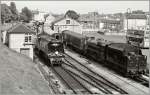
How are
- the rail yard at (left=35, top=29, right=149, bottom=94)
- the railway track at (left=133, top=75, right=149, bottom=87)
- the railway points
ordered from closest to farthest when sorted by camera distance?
1. the rail yard at (left=35, top=29, right=149, bottom=94)
2. the railway points
3. the railway track at (left=133, top=75, right=149, bottom=87)

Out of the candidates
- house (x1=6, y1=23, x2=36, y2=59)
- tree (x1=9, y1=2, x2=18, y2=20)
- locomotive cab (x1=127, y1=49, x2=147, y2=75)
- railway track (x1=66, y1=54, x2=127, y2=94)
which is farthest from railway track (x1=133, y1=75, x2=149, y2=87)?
tree (x1=9, y1=2, x2=18, y2=20)

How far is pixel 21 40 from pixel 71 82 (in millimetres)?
13897

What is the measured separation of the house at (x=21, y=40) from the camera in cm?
3509

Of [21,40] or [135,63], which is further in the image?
[21,40]

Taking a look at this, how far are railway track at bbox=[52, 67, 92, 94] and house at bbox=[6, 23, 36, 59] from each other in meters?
7.32

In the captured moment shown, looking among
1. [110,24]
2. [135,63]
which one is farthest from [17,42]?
[110,24]

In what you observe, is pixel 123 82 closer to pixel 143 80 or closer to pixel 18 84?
pixel 143 80

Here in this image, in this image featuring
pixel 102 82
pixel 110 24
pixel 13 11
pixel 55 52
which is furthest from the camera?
pixel 110 24

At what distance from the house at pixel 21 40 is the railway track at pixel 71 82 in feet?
24.0

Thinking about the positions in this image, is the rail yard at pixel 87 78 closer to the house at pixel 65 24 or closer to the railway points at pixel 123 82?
the railway points at pixel 123 82

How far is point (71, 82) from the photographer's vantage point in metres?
23.6

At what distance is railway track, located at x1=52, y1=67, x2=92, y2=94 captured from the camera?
20.7m

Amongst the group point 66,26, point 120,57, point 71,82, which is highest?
point 66,26

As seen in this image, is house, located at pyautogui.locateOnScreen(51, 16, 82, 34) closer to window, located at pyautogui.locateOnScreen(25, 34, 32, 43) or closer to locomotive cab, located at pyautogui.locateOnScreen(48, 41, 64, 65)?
window, located at pyautogui.locateOnScreen(25, 34, 32, 43)
